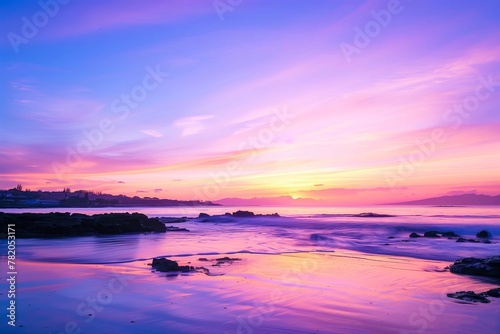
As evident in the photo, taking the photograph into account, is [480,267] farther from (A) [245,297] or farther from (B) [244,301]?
(B) [244,301]

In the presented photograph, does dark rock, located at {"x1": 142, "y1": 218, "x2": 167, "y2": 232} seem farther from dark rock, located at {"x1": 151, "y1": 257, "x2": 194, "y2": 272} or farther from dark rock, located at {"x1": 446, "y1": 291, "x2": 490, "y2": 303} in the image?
dark rock, located at {"x1": 446, "y1": 291, "x2": 490, "y2": 303}

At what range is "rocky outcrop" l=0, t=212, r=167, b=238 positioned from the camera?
80.3 feet

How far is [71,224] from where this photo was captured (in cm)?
Answer: 2609

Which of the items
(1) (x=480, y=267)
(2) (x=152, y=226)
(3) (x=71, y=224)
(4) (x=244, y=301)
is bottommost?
(4) (x=244, y=301)

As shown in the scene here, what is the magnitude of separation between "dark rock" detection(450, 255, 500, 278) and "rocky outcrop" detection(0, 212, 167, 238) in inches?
904

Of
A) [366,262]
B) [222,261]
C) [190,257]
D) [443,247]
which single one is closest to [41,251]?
[190,257]

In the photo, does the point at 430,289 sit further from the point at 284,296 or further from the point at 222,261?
the point at 222,261

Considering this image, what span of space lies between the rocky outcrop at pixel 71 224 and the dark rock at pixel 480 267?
23.0 metres

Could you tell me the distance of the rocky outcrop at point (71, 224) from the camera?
24484 millimetres

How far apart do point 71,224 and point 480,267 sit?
2450cm

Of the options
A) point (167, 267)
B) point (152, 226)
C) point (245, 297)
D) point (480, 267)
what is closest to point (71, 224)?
point (152, 226)

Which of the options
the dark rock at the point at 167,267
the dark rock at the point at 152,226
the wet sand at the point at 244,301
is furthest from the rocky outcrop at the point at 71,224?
the dark rock at the point at 167,267

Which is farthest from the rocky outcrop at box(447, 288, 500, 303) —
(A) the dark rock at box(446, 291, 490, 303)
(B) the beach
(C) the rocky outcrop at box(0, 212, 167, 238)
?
(C) the rocky outcrop at box(0, 212, 167, 238)

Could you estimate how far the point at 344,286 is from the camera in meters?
9.74
